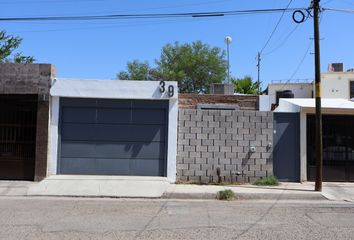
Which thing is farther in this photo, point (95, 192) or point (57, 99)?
point (57, 99)

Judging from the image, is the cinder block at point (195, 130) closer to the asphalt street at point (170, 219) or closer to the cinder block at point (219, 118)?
the cinder block at point (219, 118)

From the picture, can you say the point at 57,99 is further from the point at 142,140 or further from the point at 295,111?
the point at 295,111

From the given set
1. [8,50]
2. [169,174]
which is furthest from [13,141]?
[8,50]

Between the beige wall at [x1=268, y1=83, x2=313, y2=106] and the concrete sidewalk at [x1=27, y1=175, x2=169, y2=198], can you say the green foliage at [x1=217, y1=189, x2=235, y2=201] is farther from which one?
the beige wall at [x1=268, y1=83, x2=313, y2=106]

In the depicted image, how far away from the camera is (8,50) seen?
34188 millimetres

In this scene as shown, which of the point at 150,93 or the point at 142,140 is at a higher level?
the point at 150,93

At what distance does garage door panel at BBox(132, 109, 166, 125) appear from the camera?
1559 cm

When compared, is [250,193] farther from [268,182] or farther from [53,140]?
[53,140]

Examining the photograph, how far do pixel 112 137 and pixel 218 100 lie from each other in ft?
17.8

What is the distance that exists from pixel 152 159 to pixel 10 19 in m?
7.52

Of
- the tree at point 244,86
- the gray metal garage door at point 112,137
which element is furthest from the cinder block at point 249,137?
the tree at point 244,86

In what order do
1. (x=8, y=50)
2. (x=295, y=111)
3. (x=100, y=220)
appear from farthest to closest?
(x=8, y=50) → (x=295, y=111) → (x=100, y=220)

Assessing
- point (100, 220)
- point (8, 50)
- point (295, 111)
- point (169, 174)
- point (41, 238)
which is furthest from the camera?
point (8, 50)

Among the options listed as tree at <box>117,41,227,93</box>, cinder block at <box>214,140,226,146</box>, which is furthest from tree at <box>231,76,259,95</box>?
cinder block at <box>214,140,226,146</box>
